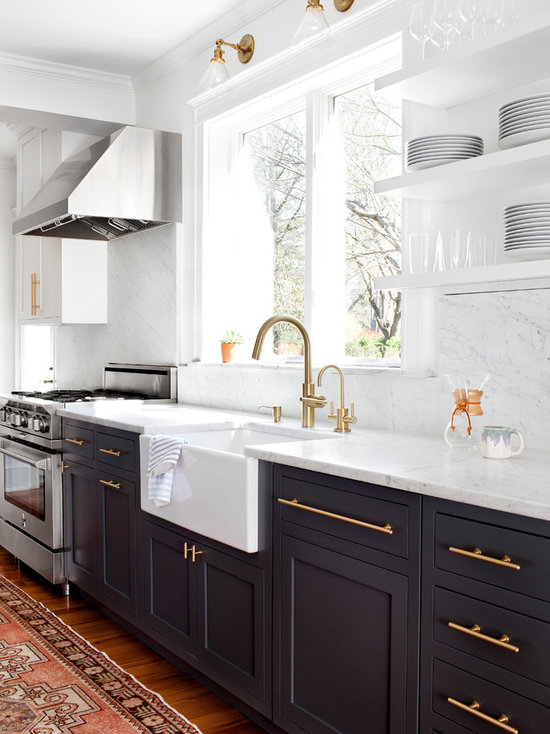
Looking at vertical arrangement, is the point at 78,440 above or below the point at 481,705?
above

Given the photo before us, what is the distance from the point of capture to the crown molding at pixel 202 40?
3338 mm

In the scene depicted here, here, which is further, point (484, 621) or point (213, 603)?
point (213, 603)

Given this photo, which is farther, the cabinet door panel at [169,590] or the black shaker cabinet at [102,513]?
the black shaker cabinet at [102,513]

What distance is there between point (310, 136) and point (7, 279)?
13.5 ft

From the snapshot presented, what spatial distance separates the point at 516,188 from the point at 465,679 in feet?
4.49

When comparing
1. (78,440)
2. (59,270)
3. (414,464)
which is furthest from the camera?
(59,270)

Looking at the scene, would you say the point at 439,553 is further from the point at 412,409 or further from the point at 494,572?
the point at 412,409

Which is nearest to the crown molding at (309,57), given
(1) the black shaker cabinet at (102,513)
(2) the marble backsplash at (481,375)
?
(2) the marble backsplash at (481,375)

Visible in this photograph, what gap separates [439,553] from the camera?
162 cm

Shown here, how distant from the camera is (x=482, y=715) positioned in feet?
4.97

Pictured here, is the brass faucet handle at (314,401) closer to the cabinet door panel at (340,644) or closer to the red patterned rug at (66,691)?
the cabinet door panel at (340,644)

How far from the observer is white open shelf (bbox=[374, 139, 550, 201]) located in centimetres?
189

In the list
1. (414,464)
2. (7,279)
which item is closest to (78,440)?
(414,464)

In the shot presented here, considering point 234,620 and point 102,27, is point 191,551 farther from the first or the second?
point 102,27
